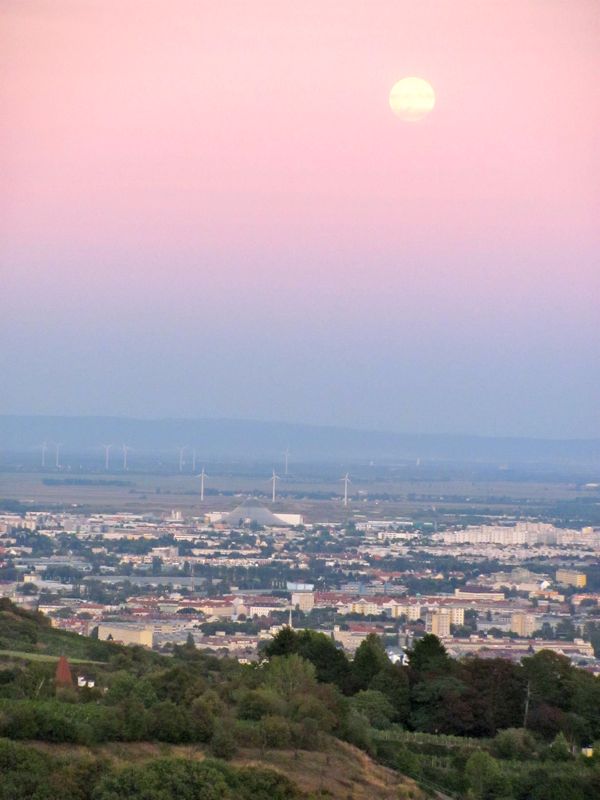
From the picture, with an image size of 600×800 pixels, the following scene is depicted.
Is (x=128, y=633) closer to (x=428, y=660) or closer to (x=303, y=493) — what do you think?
(x=428, y=660)

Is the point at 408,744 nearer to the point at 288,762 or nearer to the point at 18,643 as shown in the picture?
the point at 288,762

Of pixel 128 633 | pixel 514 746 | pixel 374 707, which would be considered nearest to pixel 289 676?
pixel 374 707

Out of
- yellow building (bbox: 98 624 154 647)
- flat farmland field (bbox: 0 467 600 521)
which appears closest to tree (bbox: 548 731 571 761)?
yellow building (bbox: 98 624 154 647)


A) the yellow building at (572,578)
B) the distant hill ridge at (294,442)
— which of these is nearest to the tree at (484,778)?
the yellow building at (572,578)

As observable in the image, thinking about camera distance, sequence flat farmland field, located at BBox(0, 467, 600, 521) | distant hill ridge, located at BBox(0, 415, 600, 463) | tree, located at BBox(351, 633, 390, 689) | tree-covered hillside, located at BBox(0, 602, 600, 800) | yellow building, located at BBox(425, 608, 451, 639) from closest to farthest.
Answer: tree-covered hillside, located at BBox(0, 602, 600, 800) → tree, located at BBox(351, 633, 390, 689) → yellow building, located at BBox(425, 608, 451, 639) → flat farmland field, located at BBox(0, 467, 600, 521) → distant hill ridge, located at BBox(0, 415, 600, 463)

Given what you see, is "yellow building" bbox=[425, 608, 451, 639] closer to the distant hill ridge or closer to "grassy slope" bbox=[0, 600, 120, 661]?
"grassy slope" bbox=[0, 600, 120, 661]
